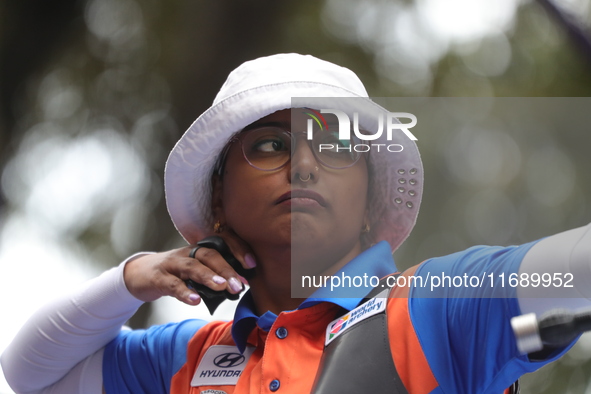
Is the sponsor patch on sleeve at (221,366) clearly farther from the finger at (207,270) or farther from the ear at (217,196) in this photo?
the ear at (217,196)

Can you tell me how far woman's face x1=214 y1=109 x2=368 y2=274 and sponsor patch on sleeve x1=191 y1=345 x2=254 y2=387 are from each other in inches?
10.1

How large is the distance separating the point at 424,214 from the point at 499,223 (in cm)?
26

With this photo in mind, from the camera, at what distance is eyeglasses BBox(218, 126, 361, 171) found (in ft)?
5.01

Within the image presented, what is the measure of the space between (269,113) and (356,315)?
52 centimetres

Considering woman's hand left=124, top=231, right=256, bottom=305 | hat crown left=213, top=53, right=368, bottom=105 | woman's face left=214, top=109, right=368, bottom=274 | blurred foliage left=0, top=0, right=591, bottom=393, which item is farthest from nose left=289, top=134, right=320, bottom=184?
blurred foliage left=0, top=0, right=591, bottom=393

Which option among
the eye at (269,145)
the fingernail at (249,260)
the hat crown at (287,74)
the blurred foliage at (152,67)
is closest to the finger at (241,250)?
the fingernail at (249,260)

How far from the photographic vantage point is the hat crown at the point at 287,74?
1570mm

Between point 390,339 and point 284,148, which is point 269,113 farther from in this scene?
point 390,339

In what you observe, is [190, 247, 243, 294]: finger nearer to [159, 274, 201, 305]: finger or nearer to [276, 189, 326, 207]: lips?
[159, 274, 201, 305]: finger

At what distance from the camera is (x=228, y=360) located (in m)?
1.59

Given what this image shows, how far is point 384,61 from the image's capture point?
112 inches

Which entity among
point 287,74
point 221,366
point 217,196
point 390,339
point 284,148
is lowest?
point 221,366

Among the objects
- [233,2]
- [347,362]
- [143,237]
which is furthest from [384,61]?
[347,362]

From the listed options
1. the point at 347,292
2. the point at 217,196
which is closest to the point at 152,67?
the point at 217,196
